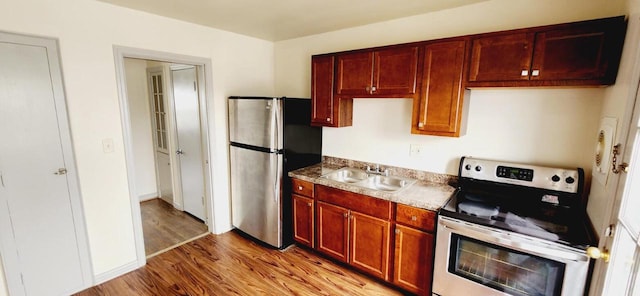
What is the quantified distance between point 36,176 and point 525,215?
11.3ft

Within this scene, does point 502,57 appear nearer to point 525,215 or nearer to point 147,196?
point 525,215

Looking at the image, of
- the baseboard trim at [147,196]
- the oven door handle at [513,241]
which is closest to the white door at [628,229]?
the oven door handle at [513,241]

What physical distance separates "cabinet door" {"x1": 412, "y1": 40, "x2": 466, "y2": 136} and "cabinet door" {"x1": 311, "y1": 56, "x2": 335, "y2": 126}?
88cm

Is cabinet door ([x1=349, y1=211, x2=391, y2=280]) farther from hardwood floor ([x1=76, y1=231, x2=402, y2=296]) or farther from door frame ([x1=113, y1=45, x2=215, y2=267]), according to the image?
door frame ([x1=113, y1=45, x2=215, y2=267])

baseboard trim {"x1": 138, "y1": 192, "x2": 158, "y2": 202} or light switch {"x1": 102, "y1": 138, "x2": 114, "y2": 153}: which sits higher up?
light switch {"x1": 102, "y1": 138, "x2": 114, "y2": 153}

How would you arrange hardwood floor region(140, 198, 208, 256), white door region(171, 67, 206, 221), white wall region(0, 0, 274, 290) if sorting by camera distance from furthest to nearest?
white door region(171, 67, 206, 221), hardwood floor region(140, 198, 208, 256), white wall region(0, 0, 274, 290)

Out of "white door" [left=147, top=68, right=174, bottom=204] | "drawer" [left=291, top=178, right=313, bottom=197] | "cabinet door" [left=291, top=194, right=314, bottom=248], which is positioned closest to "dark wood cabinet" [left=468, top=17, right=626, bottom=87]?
"drawer" [left=291, top=178, right=313, bottom=197]

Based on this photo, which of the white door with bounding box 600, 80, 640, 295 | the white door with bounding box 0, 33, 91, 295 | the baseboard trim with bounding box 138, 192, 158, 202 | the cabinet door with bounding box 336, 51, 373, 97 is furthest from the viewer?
the baseboard trim with bounding box 138, 192, 158, 202

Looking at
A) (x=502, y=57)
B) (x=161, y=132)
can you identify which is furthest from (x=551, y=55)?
(x=161, y=132)

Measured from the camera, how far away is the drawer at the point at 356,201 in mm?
2258

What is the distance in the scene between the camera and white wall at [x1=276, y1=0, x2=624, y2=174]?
189cm

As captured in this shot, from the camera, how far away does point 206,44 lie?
9.52 feet

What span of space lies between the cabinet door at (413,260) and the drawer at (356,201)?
6.8 inches

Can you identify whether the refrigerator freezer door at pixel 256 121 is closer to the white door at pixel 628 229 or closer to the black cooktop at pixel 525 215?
the black cooktop at pixel 525 215
